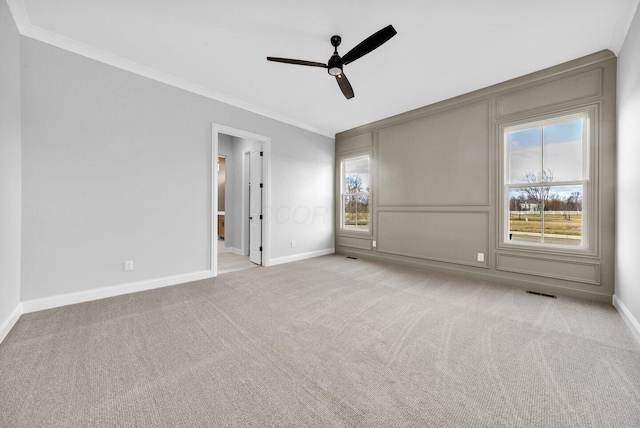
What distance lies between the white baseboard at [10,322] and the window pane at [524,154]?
5468 millimetres

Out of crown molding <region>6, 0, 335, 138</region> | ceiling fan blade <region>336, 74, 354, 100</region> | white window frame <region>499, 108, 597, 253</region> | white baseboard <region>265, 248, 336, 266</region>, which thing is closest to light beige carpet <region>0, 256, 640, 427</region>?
white window frame <region>499, 108, 597, 253</region>

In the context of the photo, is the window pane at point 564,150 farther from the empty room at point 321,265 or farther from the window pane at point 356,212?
the window pane at point 356,212

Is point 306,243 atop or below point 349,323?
atop

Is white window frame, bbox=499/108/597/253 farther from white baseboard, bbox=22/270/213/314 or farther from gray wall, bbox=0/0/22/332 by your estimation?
gray wall, bbox=0/0/22/332

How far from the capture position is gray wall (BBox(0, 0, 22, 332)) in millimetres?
1927

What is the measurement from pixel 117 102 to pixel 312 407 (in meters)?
3.61

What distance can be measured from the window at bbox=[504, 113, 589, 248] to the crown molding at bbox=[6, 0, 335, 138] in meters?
3.97

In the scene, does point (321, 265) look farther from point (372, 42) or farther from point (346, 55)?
point (372, 42)

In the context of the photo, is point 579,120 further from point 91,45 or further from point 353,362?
point 91,45

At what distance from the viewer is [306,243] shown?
16.8 feet

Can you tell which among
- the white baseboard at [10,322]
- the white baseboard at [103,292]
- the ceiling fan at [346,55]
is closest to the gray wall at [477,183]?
the ceiling fan at [346,55]

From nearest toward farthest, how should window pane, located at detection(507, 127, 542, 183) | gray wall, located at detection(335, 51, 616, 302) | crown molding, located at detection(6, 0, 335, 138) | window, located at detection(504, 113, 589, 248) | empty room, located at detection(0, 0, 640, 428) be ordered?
empty room, located at detection(0, 0, 640, 428), crown molding, located at detection(6, 0, 335, 138), gray wall, located at detection(335, 51, 616, 302), window, located at detection(504, 113, 589, 248), window pane, located at detection(507, 127, 542, 183)

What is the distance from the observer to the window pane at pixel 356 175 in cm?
528

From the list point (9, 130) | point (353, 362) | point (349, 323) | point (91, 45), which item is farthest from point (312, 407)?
point (91, 45)
